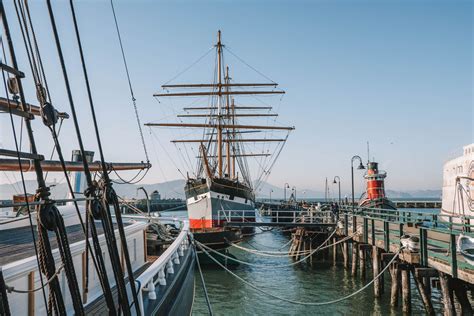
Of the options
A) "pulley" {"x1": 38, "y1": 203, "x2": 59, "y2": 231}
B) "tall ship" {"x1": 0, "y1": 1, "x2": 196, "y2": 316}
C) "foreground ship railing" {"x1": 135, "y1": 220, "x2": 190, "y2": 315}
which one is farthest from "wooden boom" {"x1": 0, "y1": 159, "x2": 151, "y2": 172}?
"foreground ship railing" {"x1": 135, "y1": 220, "x2": 190, "y2": 315}

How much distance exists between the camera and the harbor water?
13.7 metres

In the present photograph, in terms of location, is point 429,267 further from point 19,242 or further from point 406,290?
point 19,242

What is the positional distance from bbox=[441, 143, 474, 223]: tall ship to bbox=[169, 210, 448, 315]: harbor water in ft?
21.4

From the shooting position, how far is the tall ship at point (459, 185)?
74.0ft

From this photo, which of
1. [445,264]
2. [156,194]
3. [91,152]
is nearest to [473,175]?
[445,264]

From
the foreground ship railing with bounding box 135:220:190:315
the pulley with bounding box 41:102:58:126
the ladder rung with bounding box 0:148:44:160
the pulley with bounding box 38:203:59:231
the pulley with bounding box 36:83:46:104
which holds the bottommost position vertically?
the foreground ship railing with bounding box 135:220:190:315

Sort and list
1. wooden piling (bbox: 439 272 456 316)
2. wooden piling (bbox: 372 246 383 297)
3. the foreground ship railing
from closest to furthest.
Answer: the foreground ship railing, wooden piling (bbox: 439 272 456 316), wooden piling (bbox: 372 246 383 297)

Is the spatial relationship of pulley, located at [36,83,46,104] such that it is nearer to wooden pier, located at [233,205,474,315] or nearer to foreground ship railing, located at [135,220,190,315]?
foreground ship railing, located at [135,220,190,315]

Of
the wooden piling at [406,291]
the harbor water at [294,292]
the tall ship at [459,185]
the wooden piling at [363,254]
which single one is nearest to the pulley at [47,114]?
the harbor water at [294,292]

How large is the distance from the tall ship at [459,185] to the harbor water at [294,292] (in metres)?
6.51

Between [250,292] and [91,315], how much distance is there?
460 inches

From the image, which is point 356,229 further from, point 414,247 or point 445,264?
point 445,264

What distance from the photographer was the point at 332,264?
73.7 feet

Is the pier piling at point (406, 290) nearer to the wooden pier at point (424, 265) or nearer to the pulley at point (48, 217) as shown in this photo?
the wooden pier at point (424, 265)
